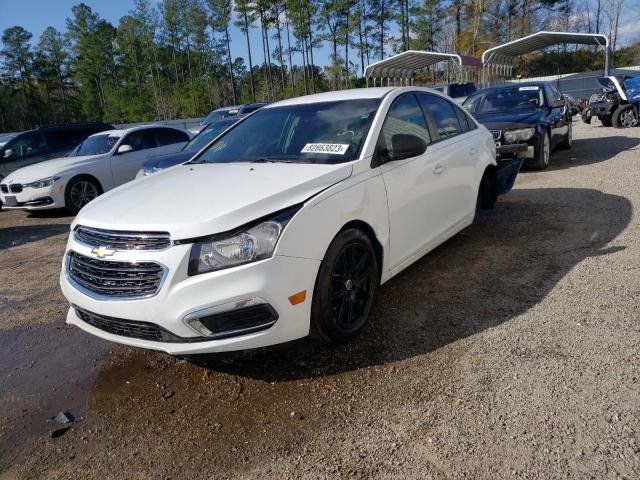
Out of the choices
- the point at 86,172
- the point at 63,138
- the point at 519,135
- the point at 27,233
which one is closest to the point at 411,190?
the point at 519,135

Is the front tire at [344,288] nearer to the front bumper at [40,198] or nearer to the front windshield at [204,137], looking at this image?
the front windshield at [204,137]

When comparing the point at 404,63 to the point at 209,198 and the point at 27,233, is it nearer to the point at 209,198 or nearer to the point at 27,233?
the point at 27,233

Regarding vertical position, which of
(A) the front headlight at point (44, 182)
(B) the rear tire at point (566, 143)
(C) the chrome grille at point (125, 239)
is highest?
(C) the chrome grille at point (125, 239)

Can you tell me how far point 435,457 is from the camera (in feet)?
7.22

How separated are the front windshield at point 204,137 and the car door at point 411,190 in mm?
5157

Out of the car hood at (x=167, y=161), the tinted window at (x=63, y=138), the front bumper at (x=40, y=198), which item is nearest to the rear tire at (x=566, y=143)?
the car hood at (x=167, y=161)

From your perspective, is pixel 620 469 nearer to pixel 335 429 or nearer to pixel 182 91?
pixel 335 429

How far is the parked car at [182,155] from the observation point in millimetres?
7594

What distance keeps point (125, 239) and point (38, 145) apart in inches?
410

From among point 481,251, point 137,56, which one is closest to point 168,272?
point 481,251

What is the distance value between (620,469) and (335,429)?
1249 millimetres

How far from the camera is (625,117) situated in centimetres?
1501

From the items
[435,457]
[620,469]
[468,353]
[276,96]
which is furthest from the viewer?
[276,96]

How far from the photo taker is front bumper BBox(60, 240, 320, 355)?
8.14 feet
